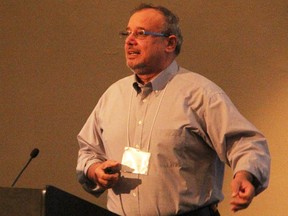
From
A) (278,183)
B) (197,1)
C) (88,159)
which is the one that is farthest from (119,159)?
(197,1)

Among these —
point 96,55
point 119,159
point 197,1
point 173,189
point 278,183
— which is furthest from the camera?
point 96,55

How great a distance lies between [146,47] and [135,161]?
479mm

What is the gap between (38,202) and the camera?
169cm

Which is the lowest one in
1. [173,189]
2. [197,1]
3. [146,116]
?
[173,189]

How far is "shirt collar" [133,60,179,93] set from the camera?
2.47 meters

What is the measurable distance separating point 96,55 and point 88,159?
151 cm

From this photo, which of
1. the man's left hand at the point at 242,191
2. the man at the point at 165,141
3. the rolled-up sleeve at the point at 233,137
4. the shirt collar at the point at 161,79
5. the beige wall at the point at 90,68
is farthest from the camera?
the beige wall at the point at 90,68

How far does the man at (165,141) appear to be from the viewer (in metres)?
2.23

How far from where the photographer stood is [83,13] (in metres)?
3.98

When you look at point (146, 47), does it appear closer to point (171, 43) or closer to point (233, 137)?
point (171, 43)

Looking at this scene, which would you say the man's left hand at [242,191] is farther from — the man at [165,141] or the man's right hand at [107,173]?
the man's right hand at [107,173]

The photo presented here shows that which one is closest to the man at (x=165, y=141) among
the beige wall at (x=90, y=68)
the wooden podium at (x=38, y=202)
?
the wooden podium at (x=38, y=202)

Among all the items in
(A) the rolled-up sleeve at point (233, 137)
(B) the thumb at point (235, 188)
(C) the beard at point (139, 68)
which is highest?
(C) the beard at point (139, 68)

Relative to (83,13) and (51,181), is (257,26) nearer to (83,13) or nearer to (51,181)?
(83,13)
